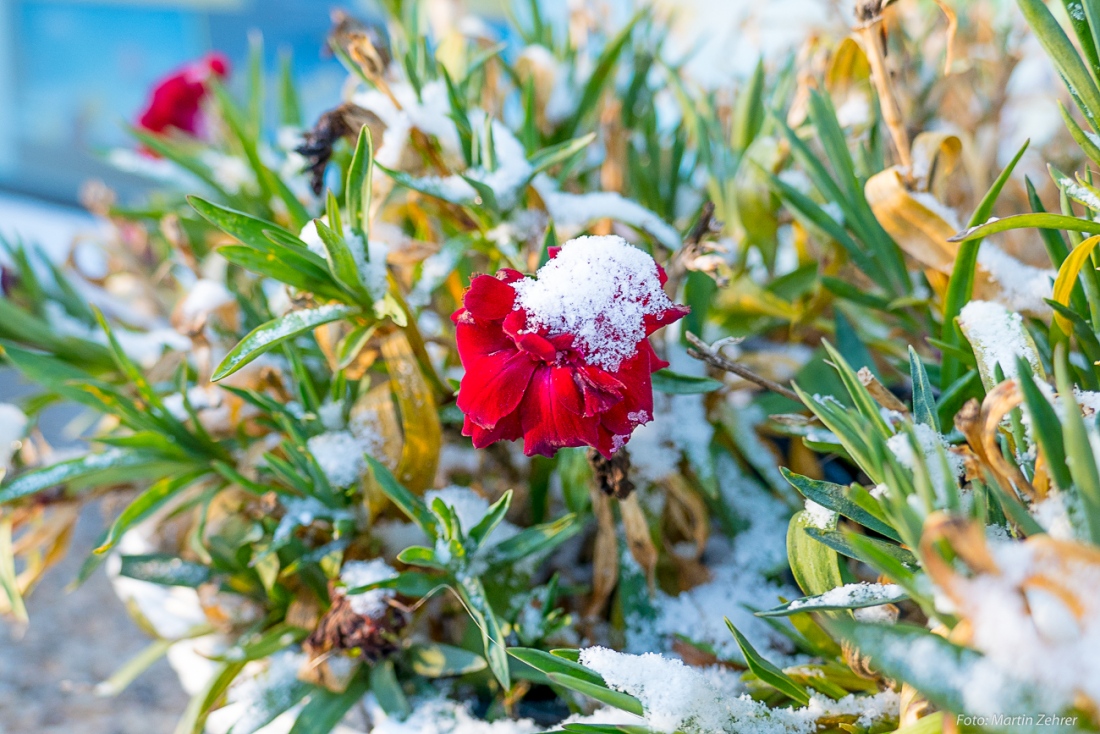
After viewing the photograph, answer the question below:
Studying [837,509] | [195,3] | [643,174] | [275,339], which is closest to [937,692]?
[837,509]

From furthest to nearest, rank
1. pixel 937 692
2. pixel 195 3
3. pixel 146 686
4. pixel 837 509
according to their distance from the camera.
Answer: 1. pixel 195 3
2. pixel 146 686
3. pixel 837 509
4. pixel 937 692

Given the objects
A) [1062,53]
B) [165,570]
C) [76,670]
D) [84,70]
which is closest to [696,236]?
[1062,53]

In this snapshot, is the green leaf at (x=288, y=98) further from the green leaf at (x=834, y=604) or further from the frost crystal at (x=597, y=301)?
the green leaf at (x=834, y=604)

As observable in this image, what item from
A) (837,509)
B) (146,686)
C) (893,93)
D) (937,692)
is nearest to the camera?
(937,692)

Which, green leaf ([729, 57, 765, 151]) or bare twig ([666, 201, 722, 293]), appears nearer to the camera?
bare twig ([666, 201, 722, 293])

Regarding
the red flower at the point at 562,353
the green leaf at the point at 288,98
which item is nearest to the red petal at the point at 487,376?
the red flower at the point at 562,353

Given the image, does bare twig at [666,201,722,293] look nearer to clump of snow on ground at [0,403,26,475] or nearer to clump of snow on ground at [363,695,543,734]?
clump of snow on ground at [363,695,543,734]


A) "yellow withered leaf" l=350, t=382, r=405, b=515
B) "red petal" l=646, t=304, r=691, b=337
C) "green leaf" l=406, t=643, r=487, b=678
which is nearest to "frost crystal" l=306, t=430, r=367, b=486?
"yellow withered leaf" l=350, t=382, r=405, b=515

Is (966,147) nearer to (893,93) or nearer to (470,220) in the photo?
(893,93)
